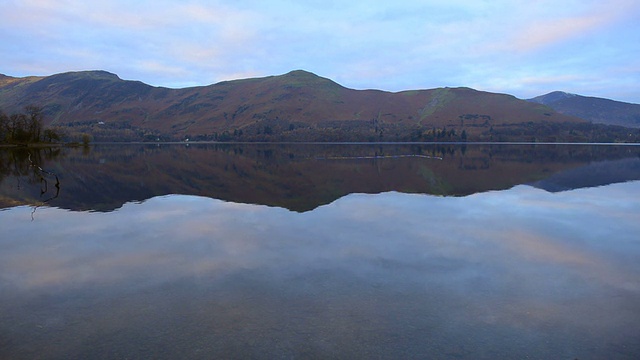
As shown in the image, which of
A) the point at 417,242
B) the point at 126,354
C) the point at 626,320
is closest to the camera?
the point at 126,354

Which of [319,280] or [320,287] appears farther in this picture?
[319,280]

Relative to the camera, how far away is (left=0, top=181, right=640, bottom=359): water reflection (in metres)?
11.1

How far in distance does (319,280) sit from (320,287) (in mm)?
823

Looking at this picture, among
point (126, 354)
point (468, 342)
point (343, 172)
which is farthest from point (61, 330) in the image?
point (343, 172)

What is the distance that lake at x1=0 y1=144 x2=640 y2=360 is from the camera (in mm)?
11156

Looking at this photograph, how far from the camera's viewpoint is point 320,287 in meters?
15.3

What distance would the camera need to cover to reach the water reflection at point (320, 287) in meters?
11.1

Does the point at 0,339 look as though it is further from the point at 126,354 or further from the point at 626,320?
the point at 626,320

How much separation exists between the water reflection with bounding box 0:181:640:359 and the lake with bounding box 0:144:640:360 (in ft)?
0.23

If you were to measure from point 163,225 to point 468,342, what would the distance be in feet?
70.7

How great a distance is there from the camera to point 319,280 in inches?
634

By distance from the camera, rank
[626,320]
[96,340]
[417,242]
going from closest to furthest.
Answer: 1. [96,340]
2. [626,320]
3. [417,242]

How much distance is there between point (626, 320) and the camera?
41.6ft

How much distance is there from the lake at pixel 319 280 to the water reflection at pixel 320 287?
7cm
